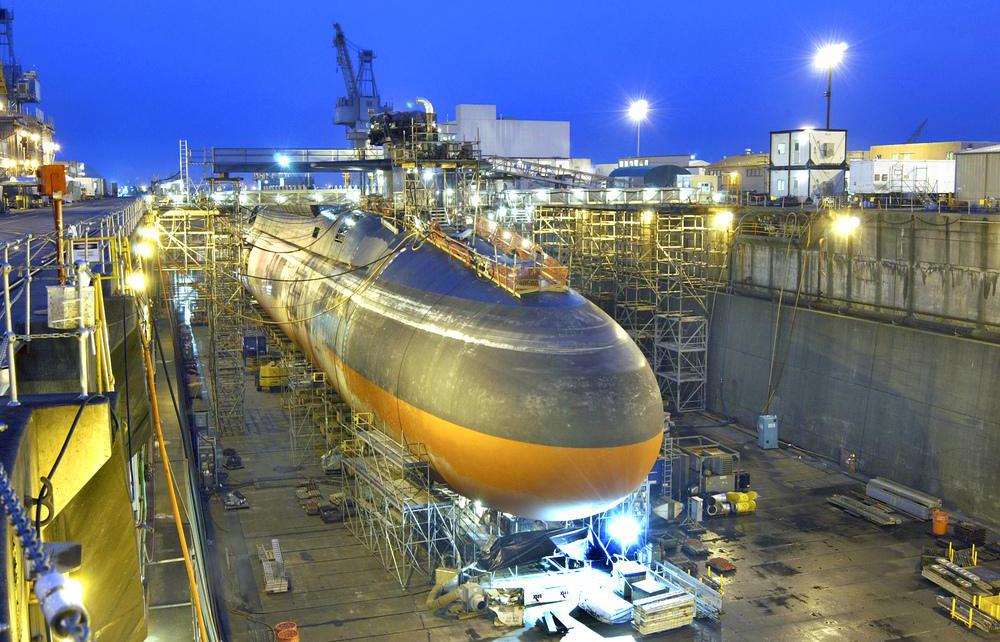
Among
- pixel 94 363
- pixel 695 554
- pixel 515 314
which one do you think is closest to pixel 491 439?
pixel 515 314

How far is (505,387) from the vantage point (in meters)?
→ 18.6

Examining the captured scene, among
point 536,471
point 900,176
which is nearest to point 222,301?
point 536,471

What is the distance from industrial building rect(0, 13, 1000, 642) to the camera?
1058 cm

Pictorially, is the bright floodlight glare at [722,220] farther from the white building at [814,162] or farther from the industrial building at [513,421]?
the white building at [814,162]

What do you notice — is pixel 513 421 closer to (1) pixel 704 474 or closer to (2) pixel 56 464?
(1) pixel 704 474

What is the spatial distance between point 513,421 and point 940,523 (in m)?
12.4

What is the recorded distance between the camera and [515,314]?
20.1 m

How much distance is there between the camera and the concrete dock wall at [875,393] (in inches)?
1008

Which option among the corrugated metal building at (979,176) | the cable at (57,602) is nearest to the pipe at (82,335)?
the cable at (57,602)

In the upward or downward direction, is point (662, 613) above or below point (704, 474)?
below

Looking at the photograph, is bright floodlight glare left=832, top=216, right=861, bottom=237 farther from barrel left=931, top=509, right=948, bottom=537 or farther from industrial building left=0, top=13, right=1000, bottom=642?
barrel left=931, top=509, right=948, bottom=537

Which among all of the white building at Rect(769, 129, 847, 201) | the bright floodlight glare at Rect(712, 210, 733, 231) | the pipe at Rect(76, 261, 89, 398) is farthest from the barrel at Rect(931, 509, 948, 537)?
the pipe at Rect(76, 261, 89, 398)

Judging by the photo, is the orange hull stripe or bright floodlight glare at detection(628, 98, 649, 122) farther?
bright floodlight glare at detection(628, 98, 649, 122)

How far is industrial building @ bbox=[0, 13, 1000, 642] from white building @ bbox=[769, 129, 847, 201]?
0.13 meters
